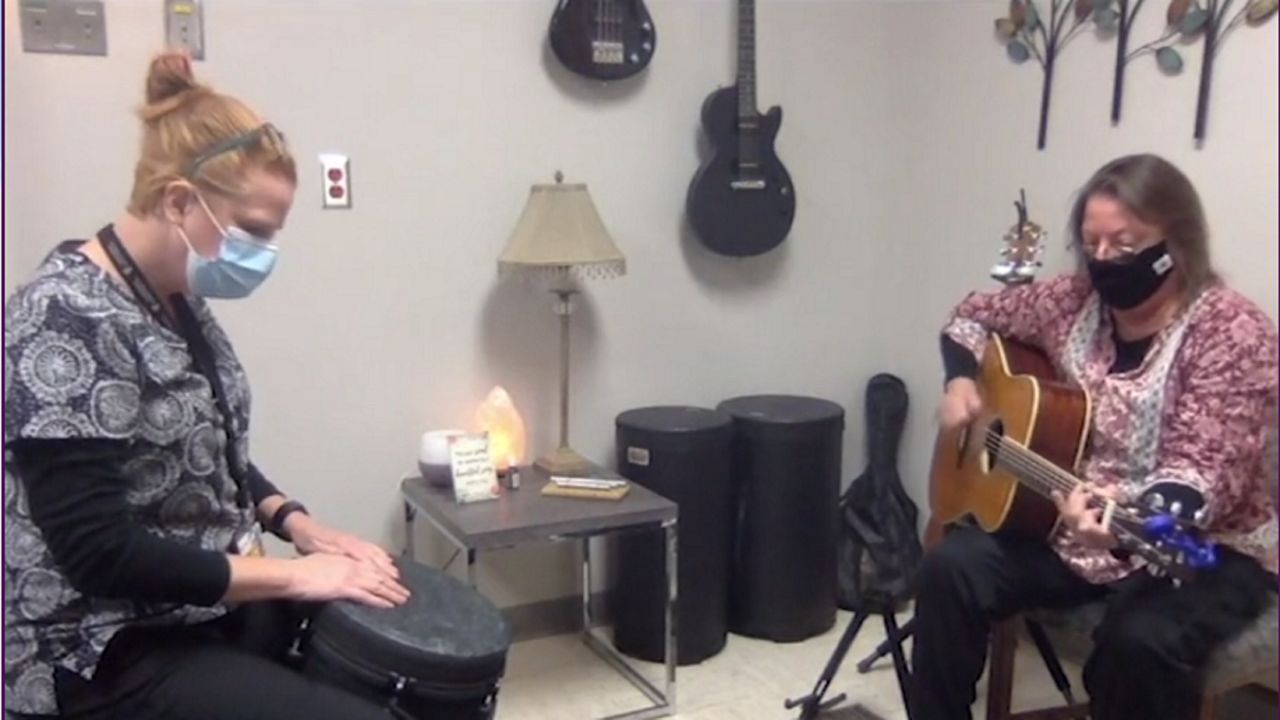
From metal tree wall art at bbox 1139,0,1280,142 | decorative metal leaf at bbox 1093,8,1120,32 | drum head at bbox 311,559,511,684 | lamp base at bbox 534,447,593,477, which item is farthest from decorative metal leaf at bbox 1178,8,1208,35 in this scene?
drum head at bbox 311,559,511,684

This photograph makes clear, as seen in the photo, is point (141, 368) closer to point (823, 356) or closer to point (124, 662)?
point (124, 662)

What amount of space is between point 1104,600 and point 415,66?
1653 millimetres

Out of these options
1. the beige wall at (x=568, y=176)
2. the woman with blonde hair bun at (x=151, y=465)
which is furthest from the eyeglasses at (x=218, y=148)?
the beige wall at (x=568, y=176)

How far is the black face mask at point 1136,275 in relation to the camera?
188 centimetres

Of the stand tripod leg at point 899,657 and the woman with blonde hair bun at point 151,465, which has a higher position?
the woman with blonde hair bun at point 151,465

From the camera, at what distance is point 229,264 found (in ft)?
4.81

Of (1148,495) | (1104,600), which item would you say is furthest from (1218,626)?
(1104,600)

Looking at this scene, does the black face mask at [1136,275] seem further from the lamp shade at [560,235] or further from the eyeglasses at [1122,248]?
the lamp shade at [560,235]

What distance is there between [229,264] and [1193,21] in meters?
1.68

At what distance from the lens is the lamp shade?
2521mm

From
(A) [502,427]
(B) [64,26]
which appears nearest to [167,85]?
(B) [64,26]

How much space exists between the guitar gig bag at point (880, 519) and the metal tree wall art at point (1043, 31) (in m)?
0.79

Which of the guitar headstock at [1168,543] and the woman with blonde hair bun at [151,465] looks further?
the guitar headstock at [1168,543]

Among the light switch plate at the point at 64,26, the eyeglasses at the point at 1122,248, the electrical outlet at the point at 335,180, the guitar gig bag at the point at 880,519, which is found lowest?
the guitar gig bag at the point at 880,519
